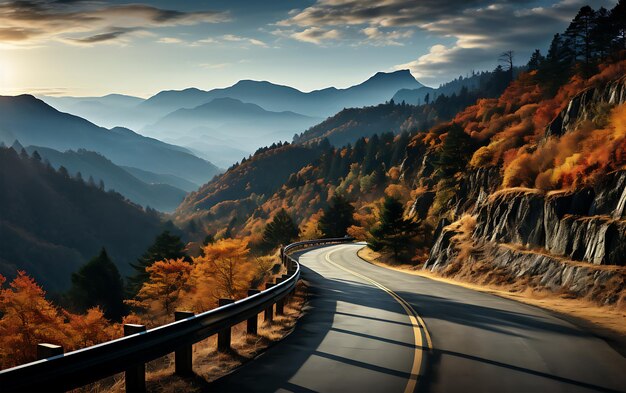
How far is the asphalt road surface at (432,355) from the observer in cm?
743

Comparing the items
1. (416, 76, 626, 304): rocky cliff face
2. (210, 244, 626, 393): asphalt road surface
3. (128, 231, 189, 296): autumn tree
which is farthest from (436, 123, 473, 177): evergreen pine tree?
(210, 244, 626, 393): asphalt road surface

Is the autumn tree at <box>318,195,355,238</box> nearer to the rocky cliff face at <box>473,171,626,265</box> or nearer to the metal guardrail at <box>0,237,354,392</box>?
the rocky cliff face at <box>473,171,626,265</box>

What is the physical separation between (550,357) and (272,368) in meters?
4.79

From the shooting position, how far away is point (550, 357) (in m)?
9.21

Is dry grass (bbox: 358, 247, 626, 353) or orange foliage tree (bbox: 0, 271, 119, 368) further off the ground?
dry grass (bbox: 358, 247, 626, 353)

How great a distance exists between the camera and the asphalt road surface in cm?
743

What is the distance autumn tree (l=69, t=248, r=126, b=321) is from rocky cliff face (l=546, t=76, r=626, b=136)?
62.3 metres

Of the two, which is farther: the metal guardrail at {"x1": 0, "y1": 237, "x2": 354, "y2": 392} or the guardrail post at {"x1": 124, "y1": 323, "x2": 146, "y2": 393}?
the guardrail post at {"x1": 124, "y1": 323, "x2": 146, "y2": 393}

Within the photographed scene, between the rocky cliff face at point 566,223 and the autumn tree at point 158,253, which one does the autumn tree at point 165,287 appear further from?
the rocky cliff face at point 566,223

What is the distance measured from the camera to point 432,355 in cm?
922

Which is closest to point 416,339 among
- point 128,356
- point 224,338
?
point 224,338

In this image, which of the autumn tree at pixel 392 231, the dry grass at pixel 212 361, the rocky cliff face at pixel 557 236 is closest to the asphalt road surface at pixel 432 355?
the dry grass at pixel 212 361

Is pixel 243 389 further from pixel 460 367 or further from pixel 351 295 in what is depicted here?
pixel 351 295

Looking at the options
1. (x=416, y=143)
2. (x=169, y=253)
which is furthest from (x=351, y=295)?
(x=416, y=143)
